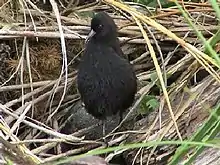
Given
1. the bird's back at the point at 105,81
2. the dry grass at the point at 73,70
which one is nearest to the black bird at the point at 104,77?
the bird's back at the point at 105,81

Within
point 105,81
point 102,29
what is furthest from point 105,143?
point 102,29

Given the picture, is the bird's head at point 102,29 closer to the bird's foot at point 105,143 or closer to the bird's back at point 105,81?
the bird's back at point 105,81

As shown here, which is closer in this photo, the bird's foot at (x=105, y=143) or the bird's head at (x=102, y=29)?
the bird's foot at (x=105, y=143)

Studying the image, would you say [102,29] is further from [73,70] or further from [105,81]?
[73,70]

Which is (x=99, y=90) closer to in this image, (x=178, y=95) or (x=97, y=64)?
(x=97, y=64)

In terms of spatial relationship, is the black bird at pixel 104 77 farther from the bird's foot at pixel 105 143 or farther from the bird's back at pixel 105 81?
the bird's foot at pixel 105 143

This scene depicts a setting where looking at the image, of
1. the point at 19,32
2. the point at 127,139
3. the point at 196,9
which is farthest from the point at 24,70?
the point at 196,9

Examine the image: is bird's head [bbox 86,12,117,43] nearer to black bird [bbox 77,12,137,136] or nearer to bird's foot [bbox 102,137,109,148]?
black bird [bbox 77,12,137,136]

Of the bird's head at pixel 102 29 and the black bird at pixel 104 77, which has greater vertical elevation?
the bird's head at pixel 102 29

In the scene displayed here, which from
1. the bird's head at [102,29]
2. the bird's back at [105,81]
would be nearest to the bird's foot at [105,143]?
the bird's back at [105,81]
